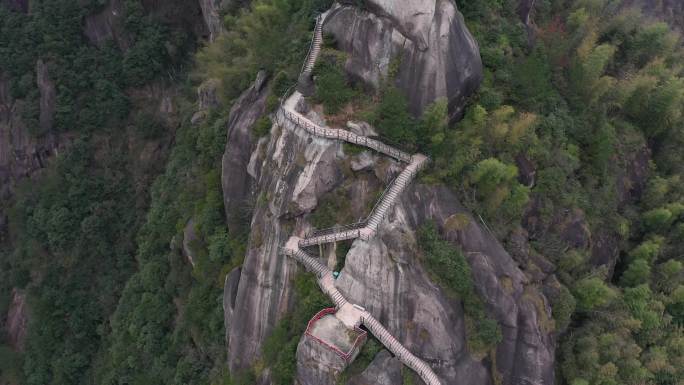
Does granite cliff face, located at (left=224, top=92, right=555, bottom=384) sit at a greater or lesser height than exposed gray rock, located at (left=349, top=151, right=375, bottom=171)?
lesser

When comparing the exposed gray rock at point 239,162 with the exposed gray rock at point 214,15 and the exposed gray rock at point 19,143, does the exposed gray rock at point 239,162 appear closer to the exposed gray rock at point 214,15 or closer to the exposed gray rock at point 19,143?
the exposed gray rock at point 214,15

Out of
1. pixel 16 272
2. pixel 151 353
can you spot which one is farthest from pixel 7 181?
pixel 151 353

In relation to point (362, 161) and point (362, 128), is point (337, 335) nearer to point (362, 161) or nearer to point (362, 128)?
point (362, 161)

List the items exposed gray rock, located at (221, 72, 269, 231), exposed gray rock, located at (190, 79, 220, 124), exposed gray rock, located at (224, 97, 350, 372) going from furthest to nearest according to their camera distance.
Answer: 1. exposed gray rock, located at (190, 79, 220, 124)
2. exposed gray rock, located at (221, 72, 269, 231)
3. exposed gray rock, located at (224, 97, 350, 372)

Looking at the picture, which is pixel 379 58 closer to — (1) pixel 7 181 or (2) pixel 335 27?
(2) pixel 335 27

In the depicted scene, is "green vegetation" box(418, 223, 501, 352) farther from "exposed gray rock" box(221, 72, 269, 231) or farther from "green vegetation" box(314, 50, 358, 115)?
"exposed gray rock" box(221, 72, 269, 231)

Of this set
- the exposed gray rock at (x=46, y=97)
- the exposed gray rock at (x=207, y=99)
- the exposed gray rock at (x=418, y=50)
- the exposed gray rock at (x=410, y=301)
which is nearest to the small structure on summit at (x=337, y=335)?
the exposed gray rock at (x=410, y=301)

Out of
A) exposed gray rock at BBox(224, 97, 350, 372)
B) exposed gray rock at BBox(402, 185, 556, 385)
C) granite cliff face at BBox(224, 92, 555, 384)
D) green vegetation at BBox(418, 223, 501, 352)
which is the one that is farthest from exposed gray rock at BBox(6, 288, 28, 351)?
exposed gray rock at BBox(402, 185, 556, 385)
